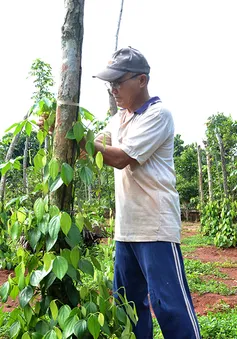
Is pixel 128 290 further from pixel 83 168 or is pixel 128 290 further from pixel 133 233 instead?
pixel 83 168

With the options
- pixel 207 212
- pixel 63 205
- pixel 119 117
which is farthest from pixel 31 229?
pixel 207 212

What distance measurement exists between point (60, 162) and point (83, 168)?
0.10m

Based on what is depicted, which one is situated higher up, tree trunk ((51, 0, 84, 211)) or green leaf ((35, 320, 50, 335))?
tree trunk ((51, 0, 84, 211))

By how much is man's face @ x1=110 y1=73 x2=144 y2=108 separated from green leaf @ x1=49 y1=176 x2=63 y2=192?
19.6 inches

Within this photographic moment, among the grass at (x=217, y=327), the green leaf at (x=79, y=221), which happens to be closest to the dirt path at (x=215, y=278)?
the grass at (x=217, y=327)

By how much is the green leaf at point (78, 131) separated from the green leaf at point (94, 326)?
0.67 m

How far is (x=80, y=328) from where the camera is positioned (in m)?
1.57

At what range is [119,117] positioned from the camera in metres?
2.15

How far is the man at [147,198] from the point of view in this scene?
1.78m

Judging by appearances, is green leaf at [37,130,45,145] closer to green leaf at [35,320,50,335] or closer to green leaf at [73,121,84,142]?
green leaf at [73,121,84,142]

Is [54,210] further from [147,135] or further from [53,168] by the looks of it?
[147,135]

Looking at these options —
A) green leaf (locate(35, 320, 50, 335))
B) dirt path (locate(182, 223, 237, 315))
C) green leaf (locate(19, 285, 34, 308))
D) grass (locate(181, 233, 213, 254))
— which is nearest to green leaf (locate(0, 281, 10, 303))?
green leaf (locate(19, 285, 34, 308))

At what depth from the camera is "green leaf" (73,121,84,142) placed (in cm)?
169

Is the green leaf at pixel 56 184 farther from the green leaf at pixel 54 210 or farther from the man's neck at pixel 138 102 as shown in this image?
the man's neck at pixel 138 102
